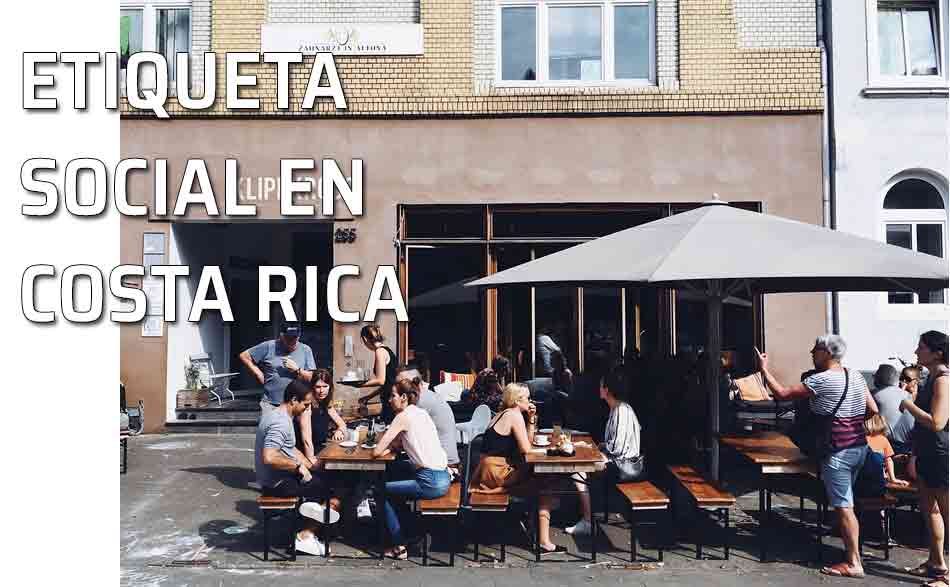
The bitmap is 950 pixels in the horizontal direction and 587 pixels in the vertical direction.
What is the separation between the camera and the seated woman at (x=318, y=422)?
7098 mm

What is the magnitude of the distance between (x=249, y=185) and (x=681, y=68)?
6.58m

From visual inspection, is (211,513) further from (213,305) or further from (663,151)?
(663,151)

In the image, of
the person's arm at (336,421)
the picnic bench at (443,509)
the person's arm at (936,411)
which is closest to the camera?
the person's arm at (936,411)

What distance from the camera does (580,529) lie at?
6984mm

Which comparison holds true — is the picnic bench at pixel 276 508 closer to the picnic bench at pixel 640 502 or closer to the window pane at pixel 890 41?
the picnic bench at pixel 640 502

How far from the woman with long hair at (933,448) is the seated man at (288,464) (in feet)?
14.6

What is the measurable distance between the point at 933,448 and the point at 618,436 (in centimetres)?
231

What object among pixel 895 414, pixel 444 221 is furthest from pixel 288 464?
pixel 444 221

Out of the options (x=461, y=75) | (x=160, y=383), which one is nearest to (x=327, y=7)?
(x=461, y=75)

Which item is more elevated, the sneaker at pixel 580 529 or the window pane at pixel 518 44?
the window pane at pixel 518 44

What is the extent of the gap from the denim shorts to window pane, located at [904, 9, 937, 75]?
8.20 metres

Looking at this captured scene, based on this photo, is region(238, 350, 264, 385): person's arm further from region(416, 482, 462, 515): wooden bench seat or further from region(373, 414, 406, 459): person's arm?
region(416, 482, 462, 515): wooden bench seat

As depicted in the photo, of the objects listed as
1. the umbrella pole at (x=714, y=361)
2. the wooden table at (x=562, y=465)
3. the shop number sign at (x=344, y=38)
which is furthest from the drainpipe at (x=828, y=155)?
the wooden table at (x=562, y=465)

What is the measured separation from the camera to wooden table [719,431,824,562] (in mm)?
6371
